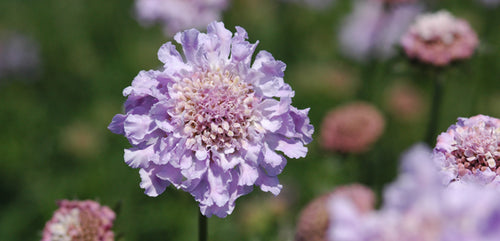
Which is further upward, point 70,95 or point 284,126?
point 70,95

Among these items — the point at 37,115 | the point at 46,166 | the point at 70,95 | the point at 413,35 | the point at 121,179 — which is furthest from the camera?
the point at 70,95

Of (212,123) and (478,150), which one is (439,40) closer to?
(478,150)

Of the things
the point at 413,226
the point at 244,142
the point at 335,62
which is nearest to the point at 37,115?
the point at 335,62

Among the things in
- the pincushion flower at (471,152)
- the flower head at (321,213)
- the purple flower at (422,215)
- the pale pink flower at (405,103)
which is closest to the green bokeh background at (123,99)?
the pale pink flower at (405,103)

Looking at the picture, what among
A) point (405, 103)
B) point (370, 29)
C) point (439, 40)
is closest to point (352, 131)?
point (439, 40)

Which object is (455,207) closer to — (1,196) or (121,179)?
(121,179)

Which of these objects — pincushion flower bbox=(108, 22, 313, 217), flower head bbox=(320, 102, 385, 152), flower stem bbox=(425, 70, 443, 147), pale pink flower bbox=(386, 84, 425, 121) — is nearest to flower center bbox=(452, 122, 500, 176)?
pincushion flower bbox=(108, 22, 313, 217)
